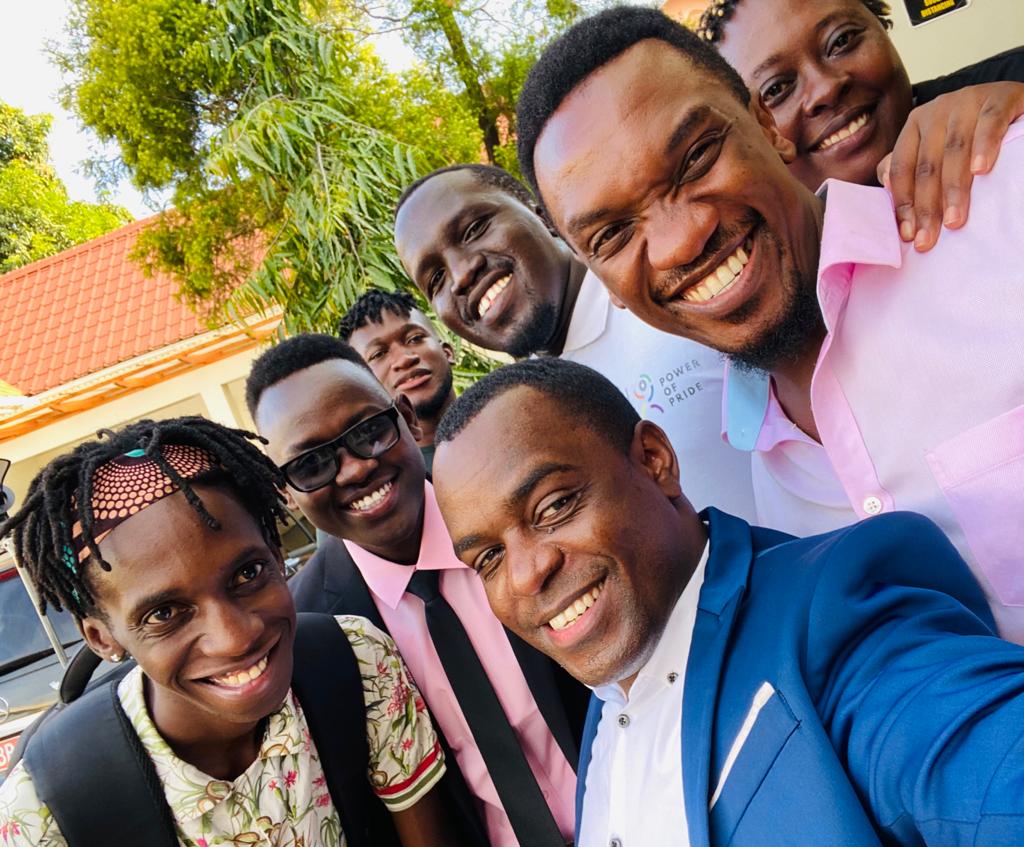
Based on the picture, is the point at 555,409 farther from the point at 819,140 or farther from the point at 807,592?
the point at 819,140

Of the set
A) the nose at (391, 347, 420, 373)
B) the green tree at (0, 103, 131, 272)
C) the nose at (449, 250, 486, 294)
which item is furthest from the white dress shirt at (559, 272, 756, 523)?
the green tree at (0, 103, 131, 272)

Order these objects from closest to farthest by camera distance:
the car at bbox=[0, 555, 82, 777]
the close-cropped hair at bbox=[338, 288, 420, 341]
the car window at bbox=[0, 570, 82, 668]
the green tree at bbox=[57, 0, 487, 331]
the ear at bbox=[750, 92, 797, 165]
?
the ear at bbox=[750, 92, 797, 165] < the close-cropped hair at bbox=[338, 288, 420, 341] < the car at bbox=[0, 555, 82, 777] < the car window at bbox=[0, 570, 82, 668] < the green tree at bbox=[57, 0, 487, 331]

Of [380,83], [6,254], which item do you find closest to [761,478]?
[380,83]

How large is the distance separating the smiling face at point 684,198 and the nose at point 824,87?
2.11 ft

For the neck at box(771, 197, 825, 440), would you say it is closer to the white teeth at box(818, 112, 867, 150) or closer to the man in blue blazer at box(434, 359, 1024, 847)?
the man in blue blazer at box(434, 359, 1024, 847)

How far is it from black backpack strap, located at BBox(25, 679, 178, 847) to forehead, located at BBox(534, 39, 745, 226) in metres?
1.58

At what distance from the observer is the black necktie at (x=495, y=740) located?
203 cm

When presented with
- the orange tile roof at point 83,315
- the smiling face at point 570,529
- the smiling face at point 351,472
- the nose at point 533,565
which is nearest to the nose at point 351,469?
the smiling face at point 351,472

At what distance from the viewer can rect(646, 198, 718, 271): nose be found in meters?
1.48

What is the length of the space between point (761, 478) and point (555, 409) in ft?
2.20

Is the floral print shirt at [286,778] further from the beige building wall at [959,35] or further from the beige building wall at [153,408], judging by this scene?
the beige building wall at [153,408]

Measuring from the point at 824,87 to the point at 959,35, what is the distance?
4.32 m

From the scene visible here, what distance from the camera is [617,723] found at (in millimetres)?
1563

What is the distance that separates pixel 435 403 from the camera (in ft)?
11.7
